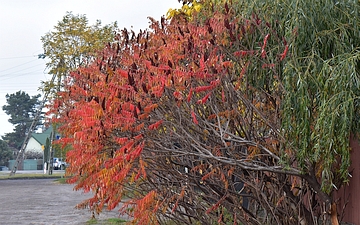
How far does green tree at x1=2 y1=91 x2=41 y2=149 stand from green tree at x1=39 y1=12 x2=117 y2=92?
163ft

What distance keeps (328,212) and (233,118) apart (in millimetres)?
1812

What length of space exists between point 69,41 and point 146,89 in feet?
91.2

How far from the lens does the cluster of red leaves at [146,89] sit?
7.25 meters

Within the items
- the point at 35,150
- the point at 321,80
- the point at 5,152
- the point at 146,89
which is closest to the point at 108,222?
the point at 146,89

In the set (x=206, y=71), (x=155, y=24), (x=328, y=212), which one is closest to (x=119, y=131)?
(x=206, y=71)

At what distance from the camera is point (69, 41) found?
34031 mm

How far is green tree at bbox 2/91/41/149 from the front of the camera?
3258 inches

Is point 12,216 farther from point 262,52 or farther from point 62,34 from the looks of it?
point 62,34

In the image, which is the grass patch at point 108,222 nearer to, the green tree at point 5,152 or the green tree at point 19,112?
the green tree at point 5,152

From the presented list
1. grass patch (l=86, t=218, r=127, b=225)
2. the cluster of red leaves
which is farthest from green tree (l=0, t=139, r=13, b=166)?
the cluster of red leaves

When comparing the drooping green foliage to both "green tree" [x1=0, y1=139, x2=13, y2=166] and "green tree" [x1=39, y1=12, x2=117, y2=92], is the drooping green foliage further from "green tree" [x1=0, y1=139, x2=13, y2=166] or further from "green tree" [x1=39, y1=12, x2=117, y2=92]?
"green tree" [x1=0, y1=139, x2=13, y2=166]

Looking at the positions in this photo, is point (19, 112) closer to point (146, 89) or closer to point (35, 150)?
point (35, 150)

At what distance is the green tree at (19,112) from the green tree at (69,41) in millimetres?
49722

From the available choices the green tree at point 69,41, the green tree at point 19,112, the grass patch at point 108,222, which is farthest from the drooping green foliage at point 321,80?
the green tree at point 19,112
